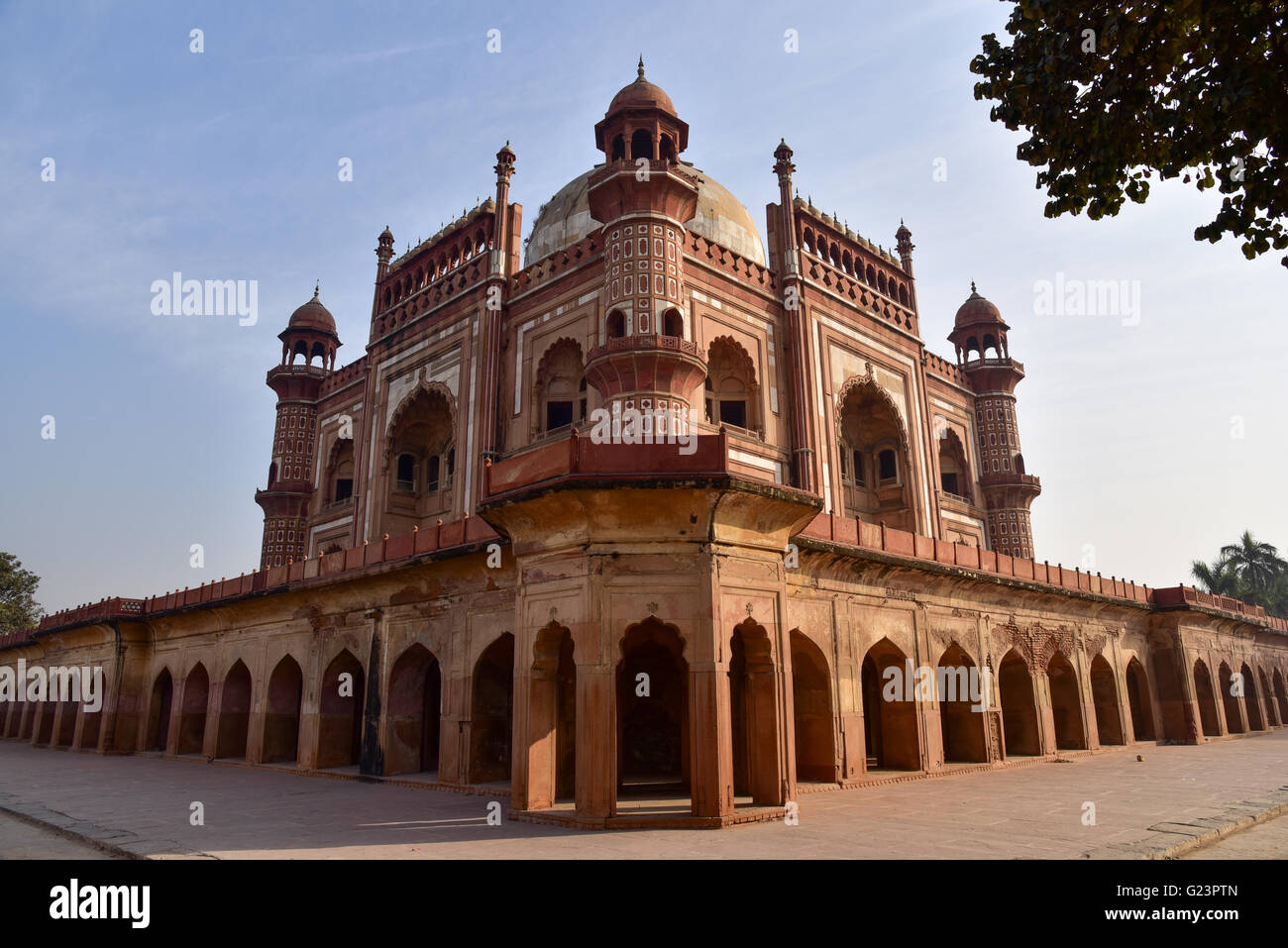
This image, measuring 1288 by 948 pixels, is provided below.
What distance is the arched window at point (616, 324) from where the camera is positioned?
64.2 feet

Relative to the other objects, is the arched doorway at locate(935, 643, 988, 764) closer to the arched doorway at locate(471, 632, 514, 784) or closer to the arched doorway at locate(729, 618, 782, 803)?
the arched doorway at locate(729, 618, 782, 803)

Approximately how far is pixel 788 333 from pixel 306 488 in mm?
18698

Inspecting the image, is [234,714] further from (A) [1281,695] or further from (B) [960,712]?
(A) [1281,695]

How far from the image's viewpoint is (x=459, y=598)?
13.9 metres

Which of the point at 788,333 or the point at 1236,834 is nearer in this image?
the point at 1236,834

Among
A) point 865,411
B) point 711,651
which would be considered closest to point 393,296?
point 865,411

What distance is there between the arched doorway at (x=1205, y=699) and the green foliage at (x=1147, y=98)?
2307 centimetres

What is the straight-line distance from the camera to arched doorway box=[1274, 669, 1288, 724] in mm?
31156

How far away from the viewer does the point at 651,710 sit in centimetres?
1545

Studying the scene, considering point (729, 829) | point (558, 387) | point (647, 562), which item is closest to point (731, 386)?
point (558, 387)

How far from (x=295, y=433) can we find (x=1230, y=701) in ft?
109

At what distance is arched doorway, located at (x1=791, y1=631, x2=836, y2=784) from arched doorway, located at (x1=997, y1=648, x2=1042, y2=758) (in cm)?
641

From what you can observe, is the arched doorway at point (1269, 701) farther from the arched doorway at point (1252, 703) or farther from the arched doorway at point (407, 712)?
the arched doorway at point (407, 712)

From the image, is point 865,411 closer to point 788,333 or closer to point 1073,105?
point 788,333
